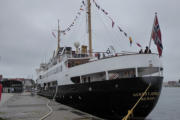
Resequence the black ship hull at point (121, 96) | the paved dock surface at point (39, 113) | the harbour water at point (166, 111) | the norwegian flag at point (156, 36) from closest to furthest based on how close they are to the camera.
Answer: the paved dock surface at point (39, 113) < the black ship hull at point (121, 96) < the norwegian flag at point (156, 36) < the harbour water at point (166, 111)

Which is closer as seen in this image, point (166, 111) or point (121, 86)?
point (121, 86)

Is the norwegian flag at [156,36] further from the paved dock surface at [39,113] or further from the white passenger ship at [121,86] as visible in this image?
the paved dock surface at [39,113]

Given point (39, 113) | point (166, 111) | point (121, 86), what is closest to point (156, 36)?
point (121, 86)

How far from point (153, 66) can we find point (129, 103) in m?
2.71

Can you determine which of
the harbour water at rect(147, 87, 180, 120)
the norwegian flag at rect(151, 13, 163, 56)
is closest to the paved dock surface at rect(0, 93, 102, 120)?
the norwegian flag at rect(151, 13, 163, 56)

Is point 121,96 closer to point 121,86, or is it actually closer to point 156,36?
point 121,86

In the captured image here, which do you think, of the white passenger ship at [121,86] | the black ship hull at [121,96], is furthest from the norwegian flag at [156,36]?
the black ship hull at [121,96]

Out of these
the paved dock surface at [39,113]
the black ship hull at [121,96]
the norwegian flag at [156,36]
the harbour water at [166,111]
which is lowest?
the harbour water at [166,111]

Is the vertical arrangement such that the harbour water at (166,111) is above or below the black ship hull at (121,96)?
below

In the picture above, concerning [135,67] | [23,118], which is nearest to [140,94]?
[135,67]

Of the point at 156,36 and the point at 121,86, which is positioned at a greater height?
the point at 156,36

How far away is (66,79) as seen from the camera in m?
19.7

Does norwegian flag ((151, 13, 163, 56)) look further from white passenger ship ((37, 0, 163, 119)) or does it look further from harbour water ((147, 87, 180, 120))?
harbour water ((147, 87, 180, 120))

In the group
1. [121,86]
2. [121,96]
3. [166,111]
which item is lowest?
[166,111]
